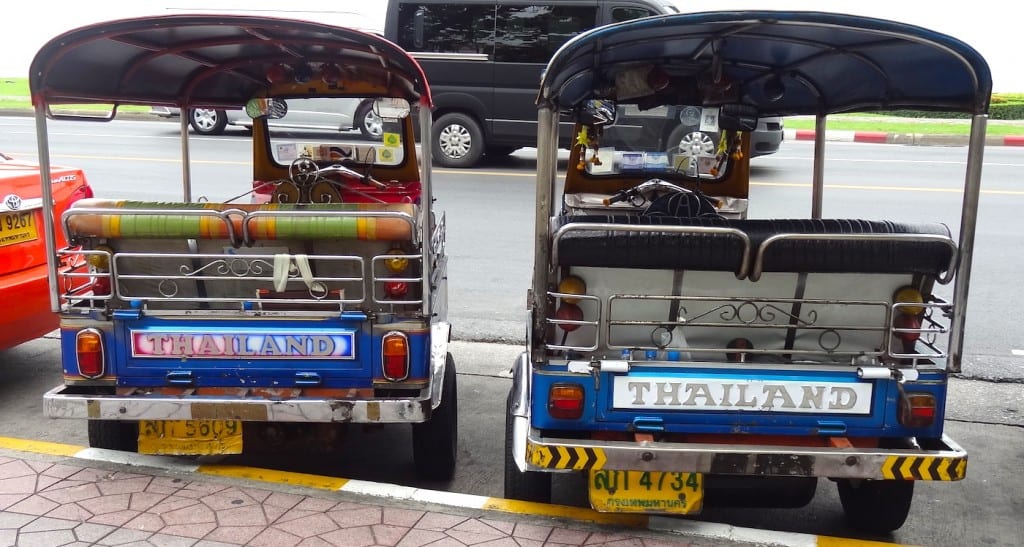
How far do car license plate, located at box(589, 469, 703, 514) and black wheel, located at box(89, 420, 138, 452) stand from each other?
7.68 feet

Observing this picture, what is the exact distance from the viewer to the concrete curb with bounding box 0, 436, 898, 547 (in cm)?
336

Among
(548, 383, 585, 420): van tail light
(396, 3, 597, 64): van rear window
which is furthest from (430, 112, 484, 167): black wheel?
(548, 383, 585, 420): van tail light

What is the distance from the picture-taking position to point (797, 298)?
3.40 m

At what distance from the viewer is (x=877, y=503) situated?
3.61m

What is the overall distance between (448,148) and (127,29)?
11.3 metres

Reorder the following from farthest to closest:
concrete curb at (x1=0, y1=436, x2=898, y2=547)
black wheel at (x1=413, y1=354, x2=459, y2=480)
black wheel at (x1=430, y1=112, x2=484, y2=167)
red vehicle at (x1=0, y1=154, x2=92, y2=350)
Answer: black wheel at (x1=430, y1=112, x2=484, y2=167)
red vehicle at (x1=0, y1=154, x2=92, y2=350)
black wheel at (x1=413, y1=354, x2=459, y2=480)
concrete curb at (x1=0, y1=436, x2=898, y2=547)

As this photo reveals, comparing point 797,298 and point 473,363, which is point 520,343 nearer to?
point 473,363

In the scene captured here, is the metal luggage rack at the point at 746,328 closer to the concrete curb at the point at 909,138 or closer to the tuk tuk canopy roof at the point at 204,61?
the tuk tuk canopy roof at the point at 204,61

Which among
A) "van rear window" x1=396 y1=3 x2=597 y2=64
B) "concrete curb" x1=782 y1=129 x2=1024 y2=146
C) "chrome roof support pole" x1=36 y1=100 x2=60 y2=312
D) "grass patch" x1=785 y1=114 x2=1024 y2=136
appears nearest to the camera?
"chrome roof support pole" x1=36 y1=100 x2=60 y2=312

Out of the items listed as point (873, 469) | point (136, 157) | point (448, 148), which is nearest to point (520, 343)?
point (873, 469)

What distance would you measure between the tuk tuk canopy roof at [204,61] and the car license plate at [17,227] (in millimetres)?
881

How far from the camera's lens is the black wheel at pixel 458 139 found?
14.6 metres

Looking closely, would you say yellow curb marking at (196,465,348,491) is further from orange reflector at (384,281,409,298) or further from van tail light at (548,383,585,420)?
van tail light at (548,383,585,420)

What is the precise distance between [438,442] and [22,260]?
287 cm
